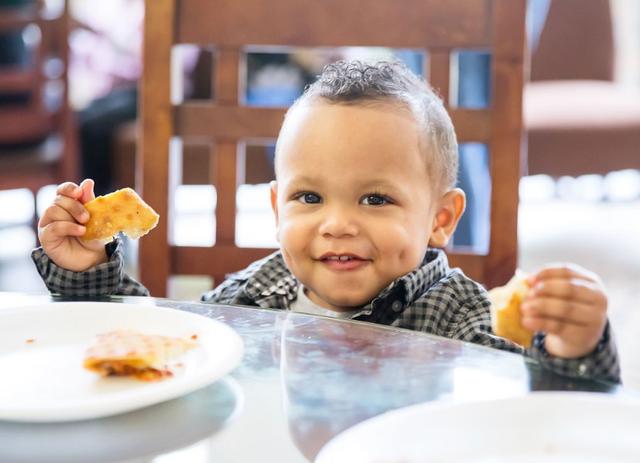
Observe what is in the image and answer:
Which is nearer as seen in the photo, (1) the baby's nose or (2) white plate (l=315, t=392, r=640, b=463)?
(2) white plate (l=315, t=392, r=640, b=463)

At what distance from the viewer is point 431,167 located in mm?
1327

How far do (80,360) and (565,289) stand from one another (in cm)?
46

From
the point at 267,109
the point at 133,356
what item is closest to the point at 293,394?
the point at 133,356

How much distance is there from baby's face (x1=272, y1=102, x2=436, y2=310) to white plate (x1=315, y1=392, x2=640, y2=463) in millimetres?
541

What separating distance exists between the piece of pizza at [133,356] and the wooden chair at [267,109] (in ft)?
2.61

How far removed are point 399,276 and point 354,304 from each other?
7 centimetres

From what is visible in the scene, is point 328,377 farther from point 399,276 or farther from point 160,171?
point 160,171

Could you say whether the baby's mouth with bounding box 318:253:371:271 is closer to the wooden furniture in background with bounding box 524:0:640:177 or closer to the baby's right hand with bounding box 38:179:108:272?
the baby's right hand with bounding box 38:179:108:272

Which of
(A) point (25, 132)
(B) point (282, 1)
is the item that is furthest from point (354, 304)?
(A) point (25, 132)

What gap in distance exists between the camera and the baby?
1237mm

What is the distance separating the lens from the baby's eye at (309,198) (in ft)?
4.22

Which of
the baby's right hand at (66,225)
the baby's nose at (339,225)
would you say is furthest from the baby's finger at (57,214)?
the baby's nose at (339,225)

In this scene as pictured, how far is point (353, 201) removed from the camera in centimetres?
126

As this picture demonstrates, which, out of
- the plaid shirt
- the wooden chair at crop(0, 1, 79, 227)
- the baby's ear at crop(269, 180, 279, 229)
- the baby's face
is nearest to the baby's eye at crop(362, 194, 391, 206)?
the baby's face
